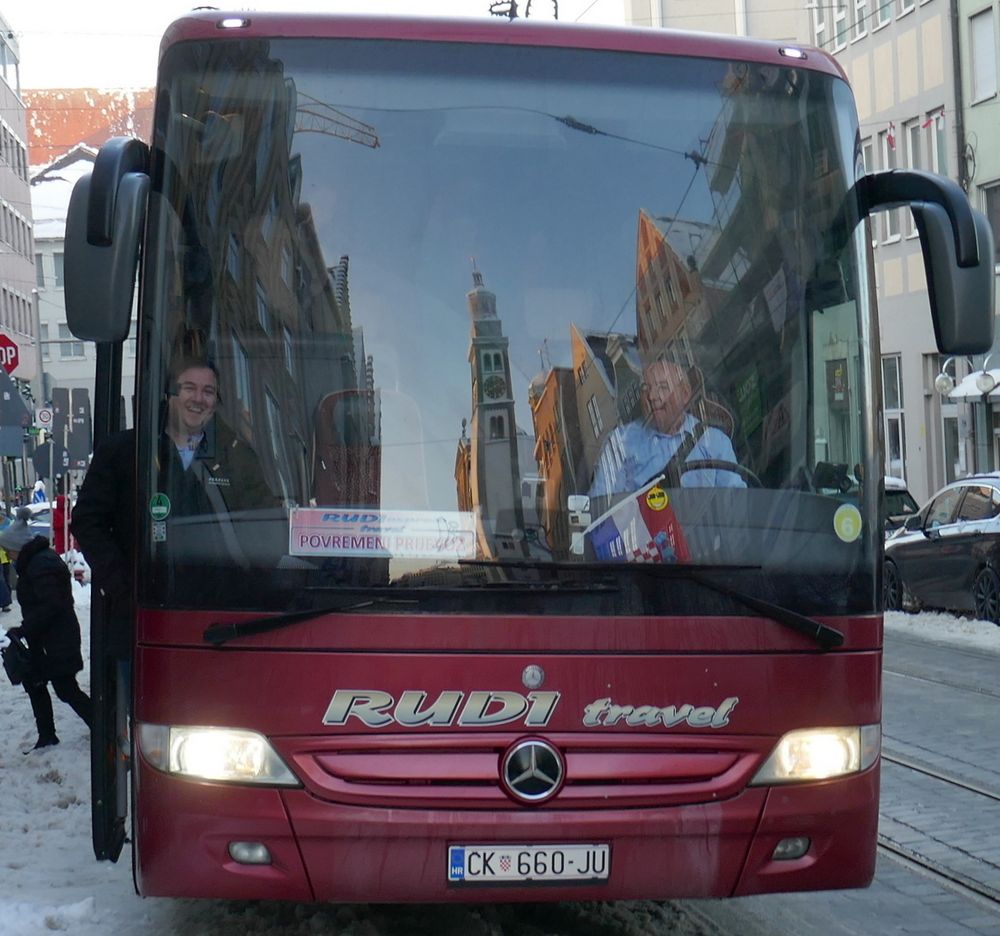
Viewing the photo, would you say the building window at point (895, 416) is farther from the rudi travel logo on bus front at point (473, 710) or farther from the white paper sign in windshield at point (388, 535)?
the white paper sign in windshield at point (388, 535)

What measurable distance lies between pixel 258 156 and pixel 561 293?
39.4 inches

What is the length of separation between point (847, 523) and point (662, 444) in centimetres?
62

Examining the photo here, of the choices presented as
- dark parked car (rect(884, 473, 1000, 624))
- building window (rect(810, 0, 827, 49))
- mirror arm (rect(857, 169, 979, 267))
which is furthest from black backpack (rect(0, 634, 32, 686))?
building window (rect(810, 0, 827, 49))

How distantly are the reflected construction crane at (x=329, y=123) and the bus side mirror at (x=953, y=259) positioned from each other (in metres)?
1.58

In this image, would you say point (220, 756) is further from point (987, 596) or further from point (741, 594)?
point (987, 596)

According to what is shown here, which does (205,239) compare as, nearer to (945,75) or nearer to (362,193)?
(362,193)

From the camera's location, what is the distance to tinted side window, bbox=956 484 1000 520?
18984mm

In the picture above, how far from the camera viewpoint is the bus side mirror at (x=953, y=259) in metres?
5.23

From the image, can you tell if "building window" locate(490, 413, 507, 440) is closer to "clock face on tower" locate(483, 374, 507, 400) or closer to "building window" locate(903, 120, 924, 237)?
"clock face on tower" locate(483, 374, 507, 400)

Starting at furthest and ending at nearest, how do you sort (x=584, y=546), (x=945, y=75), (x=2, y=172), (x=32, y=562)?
(x=2, y=172), (x=945, y=75), (x=32, y=562), (x=584, y=546)

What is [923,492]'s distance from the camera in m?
37.2

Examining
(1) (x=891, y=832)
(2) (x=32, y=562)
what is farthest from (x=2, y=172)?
(1) (x=891, y=832)

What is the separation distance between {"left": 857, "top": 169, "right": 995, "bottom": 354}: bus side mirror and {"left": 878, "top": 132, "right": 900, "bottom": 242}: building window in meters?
33.1

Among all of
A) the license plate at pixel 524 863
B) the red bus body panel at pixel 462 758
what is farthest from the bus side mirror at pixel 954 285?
the license plate at pixel 524 863
